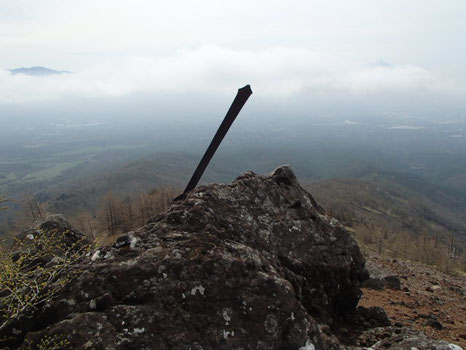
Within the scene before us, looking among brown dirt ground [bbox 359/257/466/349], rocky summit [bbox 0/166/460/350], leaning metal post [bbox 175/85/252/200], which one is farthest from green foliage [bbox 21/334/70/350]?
brown dirt ground [bbox 359/257/466/349]

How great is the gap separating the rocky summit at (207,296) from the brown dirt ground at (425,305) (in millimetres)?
2753

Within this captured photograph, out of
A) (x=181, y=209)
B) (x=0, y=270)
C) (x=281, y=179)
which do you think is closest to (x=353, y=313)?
(x=281, y=179)

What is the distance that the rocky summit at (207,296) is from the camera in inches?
233

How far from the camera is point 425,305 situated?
44.3 feet

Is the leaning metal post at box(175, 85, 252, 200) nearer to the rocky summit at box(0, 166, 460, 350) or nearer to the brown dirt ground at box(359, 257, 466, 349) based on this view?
the rocky summit at box(0, 166, 460, 350)

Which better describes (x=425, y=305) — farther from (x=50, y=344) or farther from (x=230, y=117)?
(x=50, y=344)

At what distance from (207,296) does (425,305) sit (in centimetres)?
1162

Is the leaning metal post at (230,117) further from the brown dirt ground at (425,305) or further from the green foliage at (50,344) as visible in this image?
the brown dirt ground at (425,305)

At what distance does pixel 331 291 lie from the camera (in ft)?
30.5

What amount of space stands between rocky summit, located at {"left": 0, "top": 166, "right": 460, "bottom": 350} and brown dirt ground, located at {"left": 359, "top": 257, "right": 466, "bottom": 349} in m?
2.75

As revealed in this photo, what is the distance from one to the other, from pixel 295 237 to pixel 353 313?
112 inches

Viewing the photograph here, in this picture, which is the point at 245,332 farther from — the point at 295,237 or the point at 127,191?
the point at 127,191

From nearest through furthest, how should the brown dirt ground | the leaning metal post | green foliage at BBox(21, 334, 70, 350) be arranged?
green foliage at BBox(21, 334, 70, 350), the leaning metal post, the brown dirt ground

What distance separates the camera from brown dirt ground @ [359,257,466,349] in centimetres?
1055
